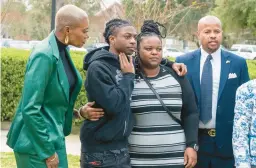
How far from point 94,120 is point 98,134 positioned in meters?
0.12

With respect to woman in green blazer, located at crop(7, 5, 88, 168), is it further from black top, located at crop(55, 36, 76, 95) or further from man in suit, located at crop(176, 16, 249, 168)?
man in suit, located at crop(176, 16, 249, 168)

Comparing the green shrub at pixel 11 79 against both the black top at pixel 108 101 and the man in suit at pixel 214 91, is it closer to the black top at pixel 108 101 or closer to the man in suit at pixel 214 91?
the man in suit at pixel 214 91

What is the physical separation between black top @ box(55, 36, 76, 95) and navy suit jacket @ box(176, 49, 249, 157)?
4.35ft

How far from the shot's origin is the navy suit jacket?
4895mm

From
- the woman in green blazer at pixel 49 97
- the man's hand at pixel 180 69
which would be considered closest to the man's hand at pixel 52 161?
the woman in green blazer at pixel 49 97

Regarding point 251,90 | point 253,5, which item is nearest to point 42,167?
point 251,90

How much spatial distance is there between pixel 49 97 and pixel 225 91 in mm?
1783

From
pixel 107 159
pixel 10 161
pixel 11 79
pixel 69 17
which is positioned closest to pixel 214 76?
pixel 107 159

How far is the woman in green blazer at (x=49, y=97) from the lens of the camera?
3.77 m

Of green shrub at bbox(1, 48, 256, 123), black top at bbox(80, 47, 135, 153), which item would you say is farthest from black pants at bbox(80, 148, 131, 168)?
green shrub at bbox(1, 48, 256, 123)

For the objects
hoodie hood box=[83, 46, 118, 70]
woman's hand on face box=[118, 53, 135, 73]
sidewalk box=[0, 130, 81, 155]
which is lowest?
sidewalk box=[0, 130, 81, 155]

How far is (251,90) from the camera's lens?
13.5 ft

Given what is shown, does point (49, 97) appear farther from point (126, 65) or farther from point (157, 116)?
point (157, 116)

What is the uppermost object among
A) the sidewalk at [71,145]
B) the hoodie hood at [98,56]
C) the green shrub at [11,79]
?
the hoodie hood at [98,56]
